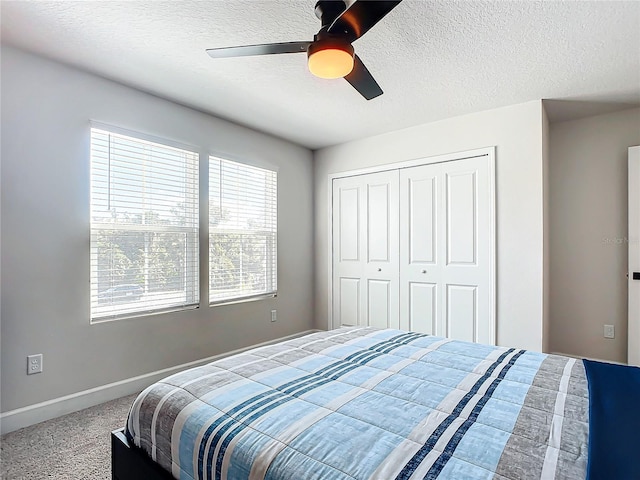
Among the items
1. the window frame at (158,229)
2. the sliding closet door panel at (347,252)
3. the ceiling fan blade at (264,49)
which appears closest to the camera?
the ceiling fan blade at (264,49)

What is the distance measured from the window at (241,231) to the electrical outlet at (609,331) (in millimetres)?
3364

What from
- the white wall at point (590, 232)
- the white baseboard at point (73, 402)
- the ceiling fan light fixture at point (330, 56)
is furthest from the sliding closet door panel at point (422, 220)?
the white baseboard at point (73, 402)

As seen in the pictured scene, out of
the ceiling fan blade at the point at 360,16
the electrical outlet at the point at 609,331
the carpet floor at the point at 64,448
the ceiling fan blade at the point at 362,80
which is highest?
the ceiling fan blade at the point at 360,16

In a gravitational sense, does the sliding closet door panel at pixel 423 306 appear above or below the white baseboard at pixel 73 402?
above

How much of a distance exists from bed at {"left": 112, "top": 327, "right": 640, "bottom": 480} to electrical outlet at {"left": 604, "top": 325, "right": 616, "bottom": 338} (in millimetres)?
2255

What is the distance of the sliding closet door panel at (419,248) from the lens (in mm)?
3678

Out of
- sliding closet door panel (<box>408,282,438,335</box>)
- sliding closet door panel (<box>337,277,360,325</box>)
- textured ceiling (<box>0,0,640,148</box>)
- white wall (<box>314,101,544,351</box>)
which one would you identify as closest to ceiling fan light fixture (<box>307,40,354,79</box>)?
textured ceiling (<box>0,0,640,148</box>)

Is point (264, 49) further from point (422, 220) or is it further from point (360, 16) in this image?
point (422, 220)

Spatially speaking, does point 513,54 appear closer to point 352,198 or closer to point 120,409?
point 352,198

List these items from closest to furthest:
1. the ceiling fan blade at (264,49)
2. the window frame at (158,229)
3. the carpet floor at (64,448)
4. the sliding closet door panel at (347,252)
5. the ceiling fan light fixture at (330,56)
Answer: the ceiling fan light fixture at (330,56) → the ceiling fan blade at (264,49) → the carpet floor at (64,448) → the window frame at (158,229) → the sliding closet door panel at (347,252)

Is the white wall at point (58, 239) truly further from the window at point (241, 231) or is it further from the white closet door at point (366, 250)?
the white closet door at point (366, 250)

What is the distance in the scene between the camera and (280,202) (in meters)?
4.23

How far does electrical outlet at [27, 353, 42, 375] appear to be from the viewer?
90.4 inches

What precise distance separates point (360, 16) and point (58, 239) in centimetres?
239
